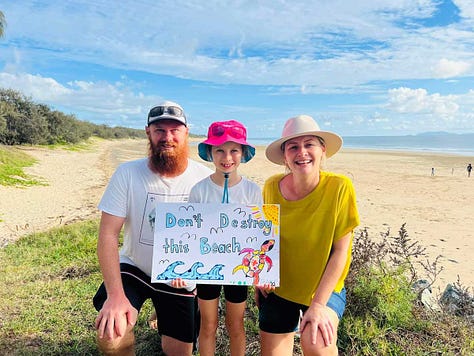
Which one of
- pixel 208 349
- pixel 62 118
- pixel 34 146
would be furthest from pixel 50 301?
pixel 62 118

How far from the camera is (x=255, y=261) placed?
2.79 meters

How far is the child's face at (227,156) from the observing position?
2.90 m

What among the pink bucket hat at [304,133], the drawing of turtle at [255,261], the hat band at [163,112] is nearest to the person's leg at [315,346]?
the drawing of turtle at [255,261]

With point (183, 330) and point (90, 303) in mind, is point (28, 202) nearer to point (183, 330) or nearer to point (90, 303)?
point (90, 303)

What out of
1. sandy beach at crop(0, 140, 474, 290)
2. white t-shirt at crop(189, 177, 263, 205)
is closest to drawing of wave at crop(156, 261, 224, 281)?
white t-shirt at crop(189, 177, 263, 205)

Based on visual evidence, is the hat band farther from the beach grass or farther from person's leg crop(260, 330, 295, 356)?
the beach grass

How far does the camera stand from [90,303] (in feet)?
14.5

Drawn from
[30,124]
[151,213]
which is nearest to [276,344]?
[151,213]

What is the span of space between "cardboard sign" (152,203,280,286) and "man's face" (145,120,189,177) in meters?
0.55

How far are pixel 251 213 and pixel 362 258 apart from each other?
1924 millimetres

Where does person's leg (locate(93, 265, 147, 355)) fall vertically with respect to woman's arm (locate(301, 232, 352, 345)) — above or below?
below

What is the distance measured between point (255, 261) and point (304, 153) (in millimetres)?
876

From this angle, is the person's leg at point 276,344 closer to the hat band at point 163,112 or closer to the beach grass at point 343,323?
the beach grass at point 343,323

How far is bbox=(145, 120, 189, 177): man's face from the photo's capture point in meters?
3.24
